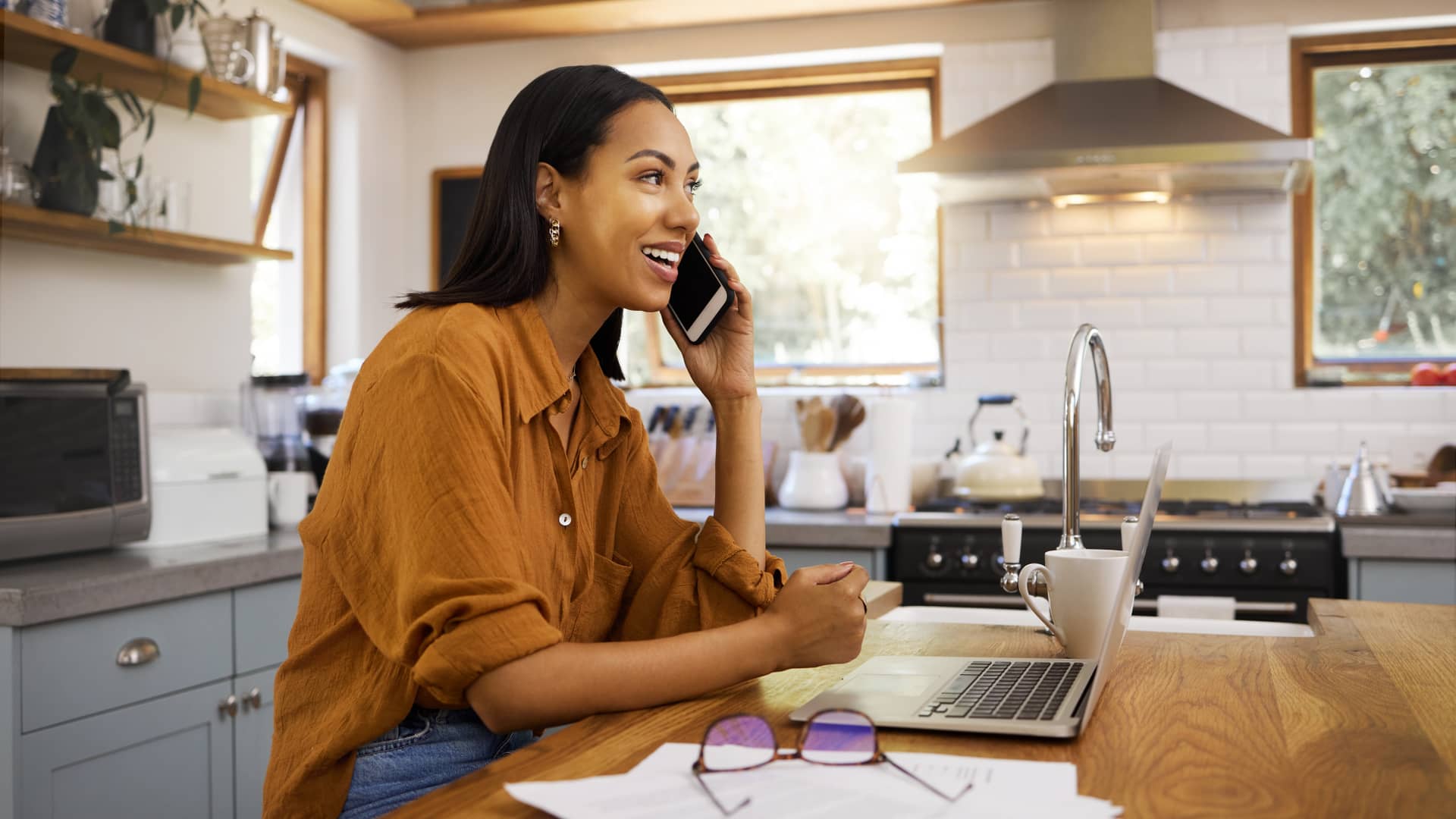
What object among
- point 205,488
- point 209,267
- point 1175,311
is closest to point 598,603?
point 205,488

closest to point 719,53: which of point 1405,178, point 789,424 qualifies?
point 789,424

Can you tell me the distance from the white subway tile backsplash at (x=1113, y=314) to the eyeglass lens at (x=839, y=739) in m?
3.17

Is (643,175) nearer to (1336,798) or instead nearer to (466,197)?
(1336,798)

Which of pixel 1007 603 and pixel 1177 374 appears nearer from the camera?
pixel 1007 603

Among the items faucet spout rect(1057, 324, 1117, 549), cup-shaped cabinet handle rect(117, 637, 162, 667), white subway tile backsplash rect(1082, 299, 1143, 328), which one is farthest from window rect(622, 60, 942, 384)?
faucet spout rect(1057, 324, 1117, 549)

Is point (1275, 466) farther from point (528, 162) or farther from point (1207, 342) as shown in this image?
point (528, 162)

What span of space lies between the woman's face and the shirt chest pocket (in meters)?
0.32

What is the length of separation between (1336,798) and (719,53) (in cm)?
375

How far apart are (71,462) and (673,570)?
1.62 m

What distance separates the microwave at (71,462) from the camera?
2441 millimetres

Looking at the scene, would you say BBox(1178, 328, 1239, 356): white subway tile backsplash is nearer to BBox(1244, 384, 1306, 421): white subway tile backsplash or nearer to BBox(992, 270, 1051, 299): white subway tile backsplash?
BBox(1244, 384, 1306, 421): white subway tile backsplash

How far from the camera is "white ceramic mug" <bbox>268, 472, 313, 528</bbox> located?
3242 mm

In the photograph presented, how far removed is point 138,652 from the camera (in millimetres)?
2367

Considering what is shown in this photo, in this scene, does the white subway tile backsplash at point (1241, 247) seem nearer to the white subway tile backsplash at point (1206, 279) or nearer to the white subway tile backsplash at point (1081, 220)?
the white subway tile backsplash at point (1206, 279)
